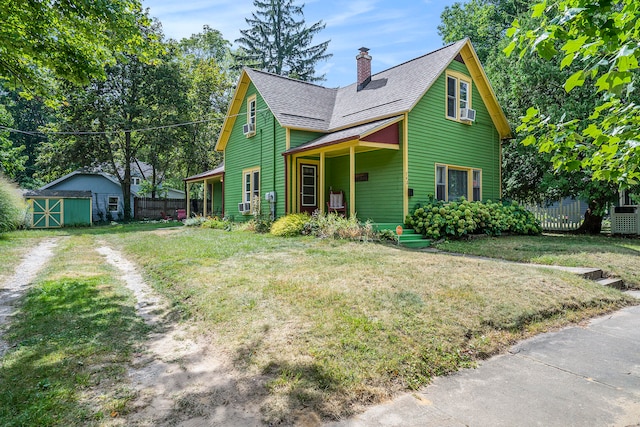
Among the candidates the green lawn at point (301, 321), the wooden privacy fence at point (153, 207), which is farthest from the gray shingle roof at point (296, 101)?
the wooden privacy fence at point (153, 207)

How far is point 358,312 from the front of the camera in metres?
4.26

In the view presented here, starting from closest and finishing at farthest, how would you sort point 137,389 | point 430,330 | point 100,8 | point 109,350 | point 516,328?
point 137,389, point 109,350, point 430,330, point 516,328, point 100,8

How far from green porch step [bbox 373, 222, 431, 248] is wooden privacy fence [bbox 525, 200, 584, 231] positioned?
27.3ft

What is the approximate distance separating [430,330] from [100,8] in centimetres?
718

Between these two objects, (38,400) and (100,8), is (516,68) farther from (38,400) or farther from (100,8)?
(38,400)

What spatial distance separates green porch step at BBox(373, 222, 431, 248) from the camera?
10219mm

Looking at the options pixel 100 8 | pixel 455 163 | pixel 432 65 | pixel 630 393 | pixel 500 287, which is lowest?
pixel 630 393

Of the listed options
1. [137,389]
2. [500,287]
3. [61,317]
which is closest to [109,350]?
[137,389]

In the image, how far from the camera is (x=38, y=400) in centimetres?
266

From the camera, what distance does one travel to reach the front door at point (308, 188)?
14.7 m

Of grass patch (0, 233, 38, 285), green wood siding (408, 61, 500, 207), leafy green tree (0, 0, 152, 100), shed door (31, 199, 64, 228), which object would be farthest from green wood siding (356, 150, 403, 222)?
shed door (31, 199, 64, 228)

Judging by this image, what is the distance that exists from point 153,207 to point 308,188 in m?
18.2

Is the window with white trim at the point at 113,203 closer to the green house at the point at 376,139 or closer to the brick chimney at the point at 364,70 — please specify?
the green house at the point at 376,139

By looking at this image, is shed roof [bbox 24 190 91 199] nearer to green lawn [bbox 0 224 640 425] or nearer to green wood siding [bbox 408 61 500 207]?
green lawn [bbox 0 224 640 425]
